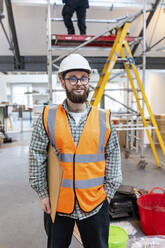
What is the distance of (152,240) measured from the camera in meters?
2.20

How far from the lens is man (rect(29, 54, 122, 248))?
132 cm

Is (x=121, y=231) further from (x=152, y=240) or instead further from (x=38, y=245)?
(x=38, y=245)

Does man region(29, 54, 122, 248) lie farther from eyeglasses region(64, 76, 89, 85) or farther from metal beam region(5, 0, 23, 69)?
metal beam region(5, 0, 23, 69)

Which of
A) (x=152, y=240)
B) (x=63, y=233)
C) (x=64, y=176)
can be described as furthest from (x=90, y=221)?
(x=152, y=240)

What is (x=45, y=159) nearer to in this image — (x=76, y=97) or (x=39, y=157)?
(x=39, y=157)

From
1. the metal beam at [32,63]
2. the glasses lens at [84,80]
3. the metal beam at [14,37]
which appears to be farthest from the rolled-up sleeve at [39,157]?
the metal beam at [32,63]

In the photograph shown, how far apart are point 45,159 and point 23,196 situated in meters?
2.47

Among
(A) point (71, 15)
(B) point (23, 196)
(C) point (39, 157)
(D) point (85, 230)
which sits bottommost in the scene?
(B) point (23, 196)

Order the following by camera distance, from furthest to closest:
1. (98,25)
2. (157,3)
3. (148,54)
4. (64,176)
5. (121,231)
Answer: (148,54), (98,25), (157,3), (121,231), (64,176)

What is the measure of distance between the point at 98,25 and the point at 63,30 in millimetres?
1027

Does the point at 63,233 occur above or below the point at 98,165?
below

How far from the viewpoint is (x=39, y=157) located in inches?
54.4

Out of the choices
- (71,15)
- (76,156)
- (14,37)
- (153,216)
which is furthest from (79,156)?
(14,37)

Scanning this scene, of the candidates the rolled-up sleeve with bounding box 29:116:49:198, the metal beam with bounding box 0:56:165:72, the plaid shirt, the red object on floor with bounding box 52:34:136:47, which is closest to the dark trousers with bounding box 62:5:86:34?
the red object on floor with bounding box 52:34:136:47
